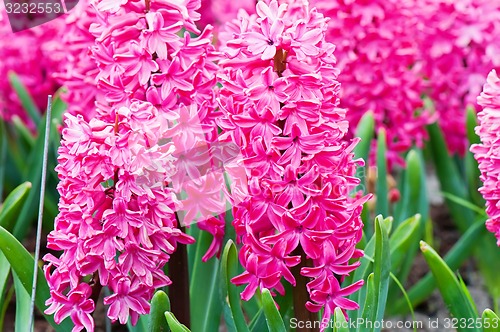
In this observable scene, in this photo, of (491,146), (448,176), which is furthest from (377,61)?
(491,146)

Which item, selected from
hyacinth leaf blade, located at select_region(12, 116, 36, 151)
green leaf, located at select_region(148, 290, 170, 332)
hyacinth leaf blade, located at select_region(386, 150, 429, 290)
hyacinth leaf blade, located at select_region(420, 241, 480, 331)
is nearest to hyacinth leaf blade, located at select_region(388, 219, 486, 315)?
hyacinth leaf blade, located at select_region(386, 150, 429, 290)

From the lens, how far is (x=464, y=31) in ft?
7.22

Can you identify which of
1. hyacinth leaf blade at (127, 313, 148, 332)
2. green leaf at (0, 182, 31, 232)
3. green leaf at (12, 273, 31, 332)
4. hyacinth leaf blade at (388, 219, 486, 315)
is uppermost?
green leaf at (0, 182, 31, 232)

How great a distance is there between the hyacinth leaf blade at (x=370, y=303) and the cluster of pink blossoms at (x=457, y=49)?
40.5 inches

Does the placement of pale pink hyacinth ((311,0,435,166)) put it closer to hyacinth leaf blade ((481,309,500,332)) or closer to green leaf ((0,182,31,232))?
hyacinth leaf blade ((481,309,500,332))

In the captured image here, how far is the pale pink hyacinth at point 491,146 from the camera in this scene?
140 centimetres

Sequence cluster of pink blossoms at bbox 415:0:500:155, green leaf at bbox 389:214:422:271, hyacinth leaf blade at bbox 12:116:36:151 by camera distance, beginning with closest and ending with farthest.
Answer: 1. green leaf at bbox 389:214:422:271
2. cluster of pink blossoms at bbox 415:0:500:155
3. hyacinth leaf blade at bbox 12:116:36:151

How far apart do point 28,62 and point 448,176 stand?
1391 mm

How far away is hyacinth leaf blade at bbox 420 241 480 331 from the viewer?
4.76 ft

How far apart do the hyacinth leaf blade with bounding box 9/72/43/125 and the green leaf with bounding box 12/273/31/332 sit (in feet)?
3.28

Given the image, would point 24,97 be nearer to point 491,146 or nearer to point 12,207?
point 12,207

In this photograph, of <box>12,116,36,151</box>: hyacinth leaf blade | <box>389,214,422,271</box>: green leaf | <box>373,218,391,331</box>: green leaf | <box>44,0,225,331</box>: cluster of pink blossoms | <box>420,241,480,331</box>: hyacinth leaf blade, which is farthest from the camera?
<box>12,116,36,151</box>: hyacinth leaf blade

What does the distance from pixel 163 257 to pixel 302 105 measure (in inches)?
13.3

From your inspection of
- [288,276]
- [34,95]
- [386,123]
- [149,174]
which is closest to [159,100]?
[149,174]
